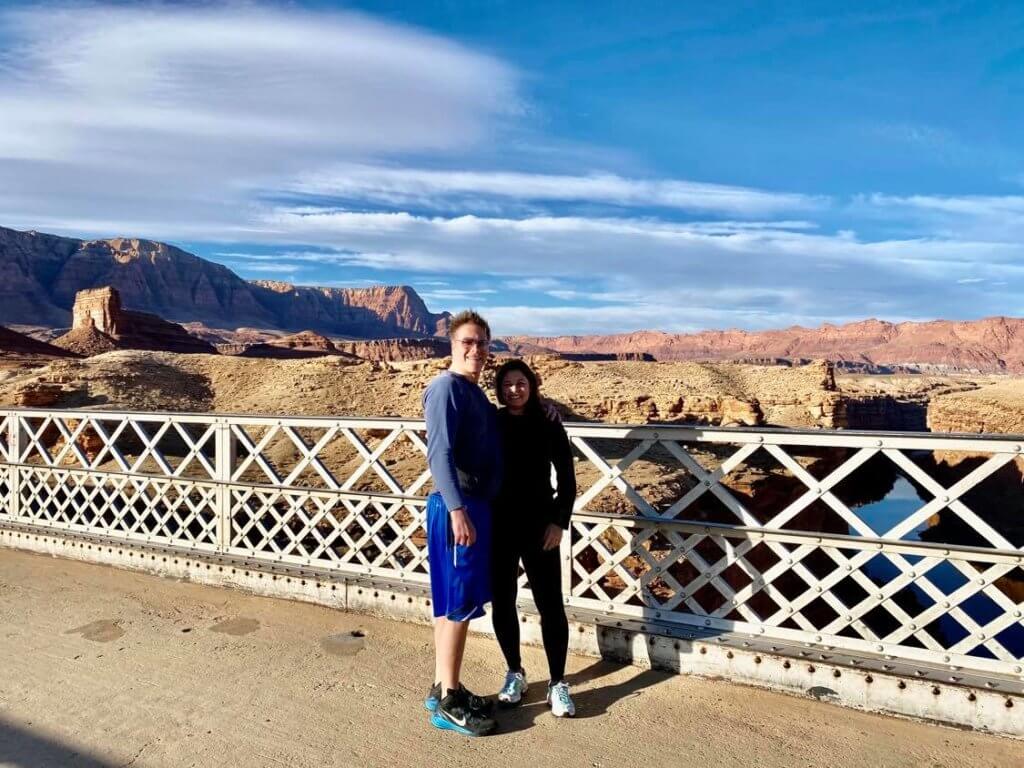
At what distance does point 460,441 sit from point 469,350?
397 mm

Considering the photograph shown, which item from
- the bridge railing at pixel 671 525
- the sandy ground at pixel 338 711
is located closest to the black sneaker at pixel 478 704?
the sandy ground at pixel 338 711

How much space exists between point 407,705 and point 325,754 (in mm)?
492

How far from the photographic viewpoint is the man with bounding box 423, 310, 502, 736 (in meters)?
2.87

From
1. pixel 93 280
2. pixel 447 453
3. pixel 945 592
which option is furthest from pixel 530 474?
pixel 93 280

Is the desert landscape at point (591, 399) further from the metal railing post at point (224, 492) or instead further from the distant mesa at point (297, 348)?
the distant mesa at point (297, 348)

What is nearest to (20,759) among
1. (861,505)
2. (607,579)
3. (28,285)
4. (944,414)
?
(607,579)

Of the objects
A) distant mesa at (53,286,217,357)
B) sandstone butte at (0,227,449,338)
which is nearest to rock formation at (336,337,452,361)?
distant mesa at (53,286,217,357)

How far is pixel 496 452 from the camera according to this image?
306cm

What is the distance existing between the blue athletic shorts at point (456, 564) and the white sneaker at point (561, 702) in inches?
21.0

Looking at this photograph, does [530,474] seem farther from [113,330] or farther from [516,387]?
[113,330]

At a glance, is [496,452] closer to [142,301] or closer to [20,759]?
[20,759]

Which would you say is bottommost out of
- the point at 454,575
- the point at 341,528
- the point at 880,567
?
the point at 880,567

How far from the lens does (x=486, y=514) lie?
306 cm

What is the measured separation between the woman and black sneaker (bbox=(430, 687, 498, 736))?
0.85ft
